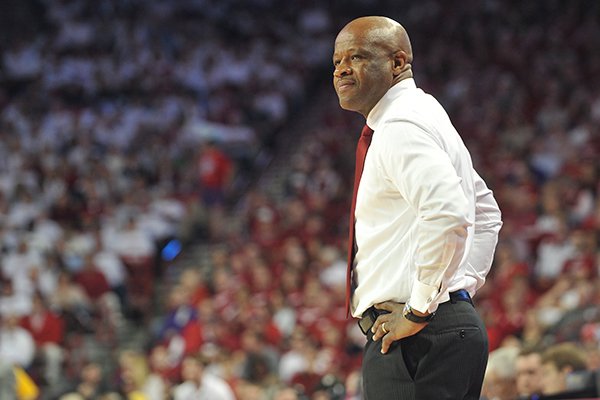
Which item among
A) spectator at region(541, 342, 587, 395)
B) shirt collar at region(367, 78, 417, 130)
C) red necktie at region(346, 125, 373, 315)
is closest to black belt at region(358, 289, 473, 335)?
red necktie at region(346, 125, 373, 315)

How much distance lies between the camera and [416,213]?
2502 mm

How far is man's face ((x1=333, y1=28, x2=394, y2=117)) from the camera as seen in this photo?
264cm

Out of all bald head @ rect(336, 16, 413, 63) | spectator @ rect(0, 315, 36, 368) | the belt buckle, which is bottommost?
the belt buckle

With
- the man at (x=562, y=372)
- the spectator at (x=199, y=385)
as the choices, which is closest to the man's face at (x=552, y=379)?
the man at (x=562, y=372)

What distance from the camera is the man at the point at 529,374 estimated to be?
494cm

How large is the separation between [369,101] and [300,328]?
6357 millimetres

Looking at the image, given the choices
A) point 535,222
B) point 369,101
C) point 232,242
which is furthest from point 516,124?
point 369,101

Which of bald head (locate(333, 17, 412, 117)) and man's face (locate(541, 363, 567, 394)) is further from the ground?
bald head (locate(333, 17, 412, 117))

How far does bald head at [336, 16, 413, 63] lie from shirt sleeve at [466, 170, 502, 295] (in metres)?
0.42

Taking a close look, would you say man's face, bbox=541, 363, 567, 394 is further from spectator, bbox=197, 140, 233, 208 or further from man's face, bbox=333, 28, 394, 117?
spectator, bbox=197, 140, 233, 208

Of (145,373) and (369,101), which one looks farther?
(145,373)

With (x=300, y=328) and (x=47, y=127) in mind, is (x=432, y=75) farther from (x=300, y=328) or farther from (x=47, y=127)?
(x=300, y=328)

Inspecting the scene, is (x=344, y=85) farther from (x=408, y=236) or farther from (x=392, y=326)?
(x=392, y=326)

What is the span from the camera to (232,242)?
12.2 m
